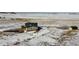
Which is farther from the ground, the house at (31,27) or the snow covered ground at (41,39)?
the house at (31,27)

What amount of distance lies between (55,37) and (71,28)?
159 millimetres

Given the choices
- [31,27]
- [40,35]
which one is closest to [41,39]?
[40,35]

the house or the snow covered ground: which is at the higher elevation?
the house

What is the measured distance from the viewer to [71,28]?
1.79 m

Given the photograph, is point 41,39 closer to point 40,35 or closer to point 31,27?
point 40,35
